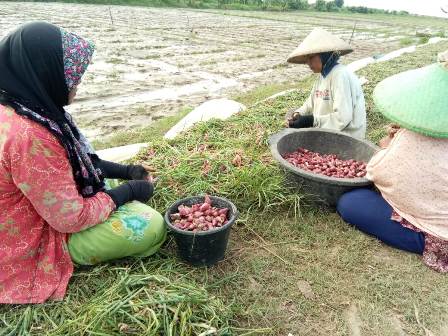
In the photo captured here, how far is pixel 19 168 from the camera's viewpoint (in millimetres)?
1845

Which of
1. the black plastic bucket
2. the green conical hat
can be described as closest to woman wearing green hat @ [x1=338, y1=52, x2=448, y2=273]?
the green conical hat

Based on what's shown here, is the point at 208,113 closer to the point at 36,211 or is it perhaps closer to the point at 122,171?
the point at 122,171

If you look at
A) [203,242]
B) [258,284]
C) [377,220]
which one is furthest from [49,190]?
[377,220]

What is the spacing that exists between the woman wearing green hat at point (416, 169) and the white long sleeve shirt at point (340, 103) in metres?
0.87

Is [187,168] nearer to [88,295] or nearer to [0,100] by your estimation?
[88,295]

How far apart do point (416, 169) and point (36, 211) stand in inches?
83.7

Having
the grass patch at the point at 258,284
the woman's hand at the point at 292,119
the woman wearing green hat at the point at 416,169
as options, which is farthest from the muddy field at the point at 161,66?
the woman wearing green hat at the point at 416,169

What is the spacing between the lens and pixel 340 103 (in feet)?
11.5

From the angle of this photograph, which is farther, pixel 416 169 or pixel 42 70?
pixel 416 169

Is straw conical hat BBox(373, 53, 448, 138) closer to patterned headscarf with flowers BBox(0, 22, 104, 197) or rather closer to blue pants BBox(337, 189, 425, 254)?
blue pants BBox(337, 189, 425, 254)

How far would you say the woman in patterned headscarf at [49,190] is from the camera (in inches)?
72.3

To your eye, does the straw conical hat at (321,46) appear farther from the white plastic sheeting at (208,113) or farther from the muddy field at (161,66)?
the muddy field at (161,66)

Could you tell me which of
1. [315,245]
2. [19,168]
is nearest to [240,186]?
[315,245]

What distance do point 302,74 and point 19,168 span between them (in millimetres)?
8682
